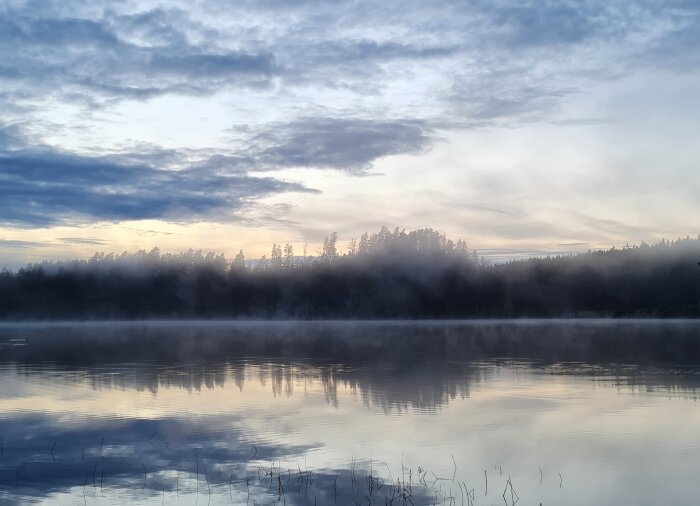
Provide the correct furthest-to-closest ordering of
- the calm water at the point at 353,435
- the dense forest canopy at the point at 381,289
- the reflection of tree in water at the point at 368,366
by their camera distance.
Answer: the dense forest canopy at the point at 381,289 < the reflection of tree in water at the point at 368,366 < the calm water at the point at 353,435

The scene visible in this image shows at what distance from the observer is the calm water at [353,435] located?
1491 centimetres

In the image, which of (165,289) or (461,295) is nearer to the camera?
(461,295)

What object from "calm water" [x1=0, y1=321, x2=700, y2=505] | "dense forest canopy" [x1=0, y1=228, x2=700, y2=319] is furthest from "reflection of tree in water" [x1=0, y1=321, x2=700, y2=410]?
"dense forest canopy" [x1=0, y1=228, x2=700, y2=319]

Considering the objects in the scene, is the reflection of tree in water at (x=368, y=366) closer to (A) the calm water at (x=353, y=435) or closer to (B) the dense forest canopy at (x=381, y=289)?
(A) the calm water at (x=353, y=435)

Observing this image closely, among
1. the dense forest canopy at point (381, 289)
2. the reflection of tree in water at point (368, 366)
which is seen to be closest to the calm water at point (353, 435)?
the reflection of tree in water at point (368, 366)

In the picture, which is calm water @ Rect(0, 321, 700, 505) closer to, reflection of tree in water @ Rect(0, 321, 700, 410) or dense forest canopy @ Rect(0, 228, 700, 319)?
reflection of tree in water @ Rect(0, 321, 700, 410)

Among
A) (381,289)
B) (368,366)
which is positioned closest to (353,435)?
(368,366)

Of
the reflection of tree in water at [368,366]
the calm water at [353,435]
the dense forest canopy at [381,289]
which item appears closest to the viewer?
the calm water at [353,435]

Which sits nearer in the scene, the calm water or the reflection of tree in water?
the calm water

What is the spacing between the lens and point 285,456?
17.7 metres

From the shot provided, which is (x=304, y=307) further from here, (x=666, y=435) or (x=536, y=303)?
(x=666, y=435)

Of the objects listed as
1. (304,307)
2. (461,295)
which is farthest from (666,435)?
(304,307)

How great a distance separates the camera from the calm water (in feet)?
48.9

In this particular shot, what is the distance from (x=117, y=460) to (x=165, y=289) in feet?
565
